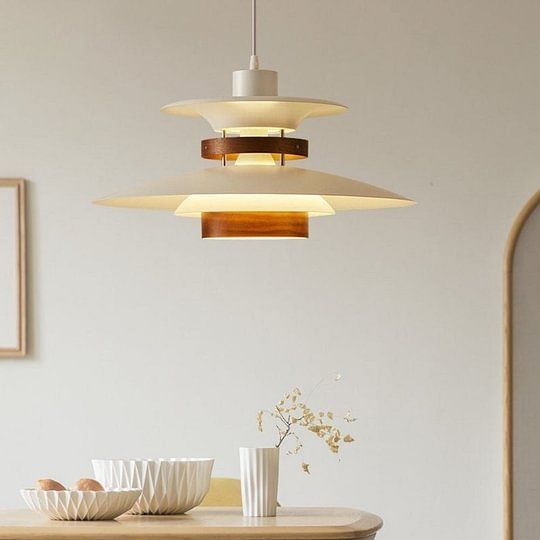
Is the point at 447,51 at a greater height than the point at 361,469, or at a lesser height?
greater

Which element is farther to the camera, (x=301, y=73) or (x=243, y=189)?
(x=301, y=73)

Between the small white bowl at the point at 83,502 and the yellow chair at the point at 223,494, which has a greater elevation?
the small white bowl at the point at 83,502

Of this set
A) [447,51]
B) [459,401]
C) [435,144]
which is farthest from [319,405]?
[447,51]

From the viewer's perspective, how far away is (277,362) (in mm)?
4125

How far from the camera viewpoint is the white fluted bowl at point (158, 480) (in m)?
2.72

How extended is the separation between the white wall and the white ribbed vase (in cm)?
136

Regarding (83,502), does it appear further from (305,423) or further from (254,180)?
(254,180)

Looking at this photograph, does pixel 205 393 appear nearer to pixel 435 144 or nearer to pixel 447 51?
pixel 435 144

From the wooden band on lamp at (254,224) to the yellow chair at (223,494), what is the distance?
1075 mm

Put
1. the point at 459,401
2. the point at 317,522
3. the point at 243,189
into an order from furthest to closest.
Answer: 1. the point at 459,401
2. the point at 317,522
3. the point at 243,189

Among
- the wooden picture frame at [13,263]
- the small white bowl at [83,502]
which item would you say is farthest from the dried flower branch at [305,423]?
the wooden picture frame at [13,263]

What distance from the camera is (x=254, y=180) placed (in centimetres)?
242

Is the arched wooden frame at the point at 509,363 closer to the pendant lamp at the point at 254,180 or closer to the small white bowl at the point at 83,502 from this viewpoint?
the pendant lamp at the point at 254,180

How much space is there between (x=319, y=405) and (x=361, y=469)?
0.27m
